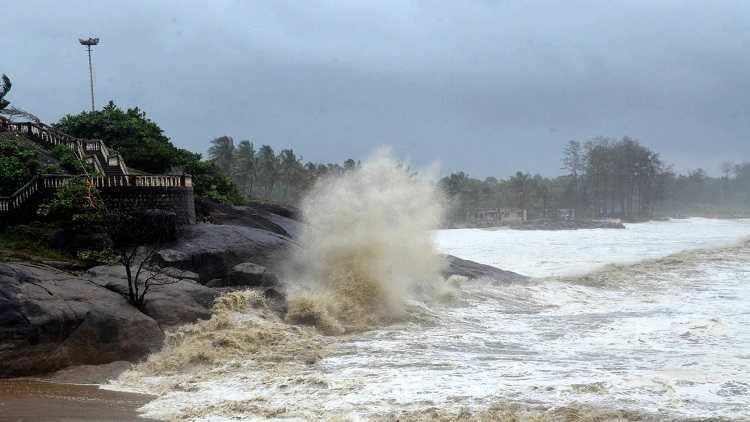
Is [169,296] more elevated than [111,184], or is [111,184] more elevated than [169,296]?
[111,184]

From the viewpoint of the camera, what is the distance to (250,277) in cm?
1680

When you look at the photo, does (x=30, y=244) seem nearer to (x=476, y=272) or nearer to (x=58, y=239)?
(x=58, y=239)

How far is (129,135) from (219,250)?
1348 centimetres

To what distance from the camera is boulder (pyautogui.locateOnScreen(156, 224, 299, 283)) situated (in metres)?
17.3

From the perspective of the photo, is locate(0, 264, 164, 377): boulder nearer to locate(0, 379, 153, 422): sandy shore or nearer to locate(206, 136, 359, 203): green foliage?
locate(0, 379, 153, 422): sandy shore

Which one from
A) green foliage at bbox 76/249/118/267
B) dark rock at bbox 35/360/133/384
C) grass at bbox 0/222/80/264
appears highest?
grass at bbox 0/222/80/264

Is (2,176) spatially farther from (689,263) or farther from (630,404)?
(689,263)

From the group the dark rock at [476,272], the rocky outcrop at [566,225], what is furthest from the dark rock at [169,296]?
the rocky outcrop at [566,225]

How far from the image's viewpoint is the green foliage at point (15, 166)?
18859 millimetres

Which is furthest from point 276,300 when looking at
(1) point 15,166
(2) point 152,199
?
(1) point 15,166

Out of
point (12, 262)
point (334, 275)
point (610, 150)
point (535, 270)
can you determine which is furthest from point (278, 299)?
point (610, 150)

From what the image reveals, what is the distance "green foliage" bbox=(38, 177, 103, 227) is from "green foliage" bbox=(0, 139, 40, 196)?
1.97 metres

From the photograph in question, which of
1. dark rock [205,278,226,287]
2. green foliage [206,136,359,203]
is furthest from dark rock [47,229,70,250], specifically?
green foliage [206,136,359,203]

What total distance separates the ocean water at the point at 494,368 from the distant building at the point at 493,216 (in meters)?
74.4
